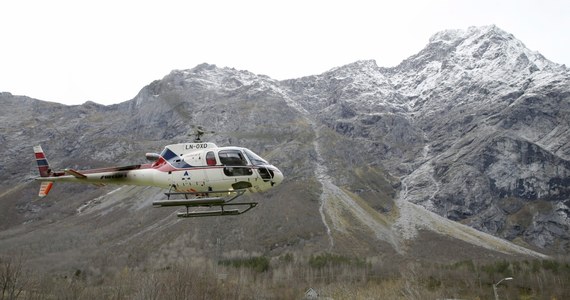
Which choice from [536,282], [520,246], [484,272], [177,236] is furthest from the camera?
[520,246]

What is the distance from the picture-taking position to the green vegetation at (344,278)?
278 feet

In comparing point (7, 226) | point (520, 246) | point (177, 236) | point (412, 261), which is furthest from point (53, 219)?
point (520, 246)

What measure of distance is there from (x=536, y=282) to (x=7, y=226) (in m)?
191

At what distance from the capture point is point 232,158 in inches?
847

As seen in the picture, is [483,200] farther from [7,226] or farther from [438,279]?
[7,226]

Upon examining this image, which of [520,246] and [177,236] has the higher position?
[177,236]

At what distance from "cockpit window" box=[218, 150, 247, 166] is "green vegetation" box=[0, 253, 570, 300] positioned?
55302 mm

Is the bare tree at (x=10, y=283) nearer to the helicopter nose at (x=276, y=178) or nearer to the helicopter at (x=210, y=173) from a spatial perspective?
the helicopter at (x=210, y=173)

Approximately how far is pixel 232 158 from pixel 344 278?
92.2 metres

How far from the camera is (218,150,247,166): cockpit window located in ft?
70.4

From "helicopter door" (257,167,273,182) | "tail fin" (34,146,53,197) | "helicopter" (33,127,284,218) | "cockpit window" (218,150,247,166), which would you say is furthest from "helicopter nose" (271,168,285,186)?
"tail fin" (34,146,53,197)

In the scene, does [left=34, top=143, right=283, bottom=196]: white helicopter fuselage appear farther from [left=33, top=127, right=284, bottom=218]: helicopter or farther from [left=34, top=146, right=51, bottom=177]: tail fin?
[left=34, top=146, right=51, bottom=177]: tail fin

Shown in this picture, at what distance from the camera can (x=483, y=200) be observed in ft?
648

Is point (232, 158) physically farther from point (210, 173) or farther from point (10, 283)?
point (10, 283)
